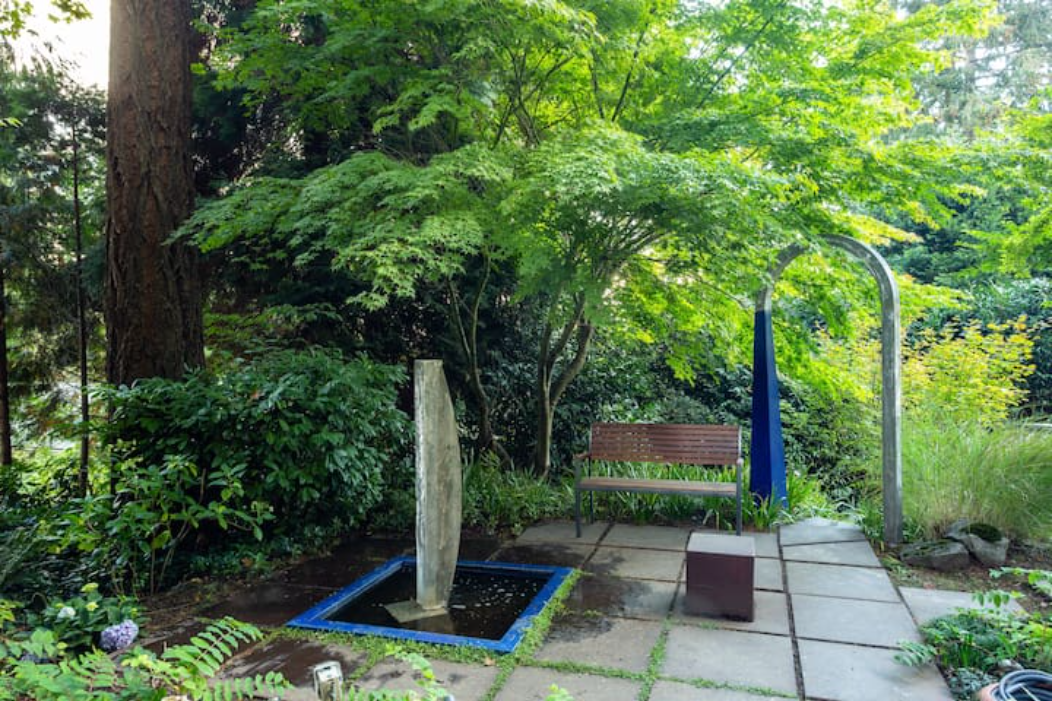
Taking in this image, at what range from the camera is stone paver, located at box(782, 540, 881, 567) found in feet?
16.0

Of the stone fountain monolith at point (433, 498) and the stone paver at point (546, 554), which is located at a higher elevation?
the stone fountain monolith at point (433, 498)

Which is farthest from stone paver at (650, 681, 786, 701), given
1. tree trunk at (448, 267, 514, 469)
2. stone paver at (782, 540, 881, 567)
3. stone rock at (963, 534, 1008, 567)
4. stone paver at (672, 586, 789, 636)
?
tree trunk at (448, 267, 514, 469)

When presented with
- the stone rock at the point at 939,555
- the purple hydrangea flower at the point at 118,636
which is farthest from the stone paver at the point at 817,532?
the purple hydrangea flower at the point at 118,636

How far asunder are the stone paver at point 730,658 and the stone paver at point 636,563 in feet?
3.07

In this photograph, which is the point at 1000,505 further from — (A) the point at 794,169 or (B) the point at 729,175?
(B) the point at 729,175

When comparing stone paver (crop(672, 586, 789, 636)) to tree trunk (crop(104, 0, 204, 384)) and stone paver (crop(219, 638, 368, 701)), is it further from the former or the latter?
tree trunk (crop(104, 0, 204, 384))

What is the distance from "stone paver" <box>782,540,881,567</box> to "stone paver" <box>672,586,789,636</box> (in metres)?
0.92

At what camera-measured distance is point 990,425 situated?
20.0 ft

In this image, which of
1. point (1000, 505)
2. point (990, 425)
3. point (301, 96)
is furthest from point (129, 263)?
point (990, 425)

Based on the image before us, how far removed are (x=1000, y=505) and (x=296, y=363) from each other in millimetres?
5674

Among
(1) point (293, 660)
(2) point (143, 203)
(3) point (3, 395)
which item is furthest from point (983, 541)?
(3) point (3, 395)

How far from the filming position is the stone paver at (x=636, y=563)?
4.67m

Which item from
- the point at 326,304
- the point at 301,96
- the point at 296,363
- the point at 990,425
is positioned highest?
the point at 301,96

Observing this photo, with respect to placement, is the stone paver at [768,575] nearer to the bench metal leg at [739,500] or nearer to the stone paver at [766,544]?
the stone paver at [766,544]
